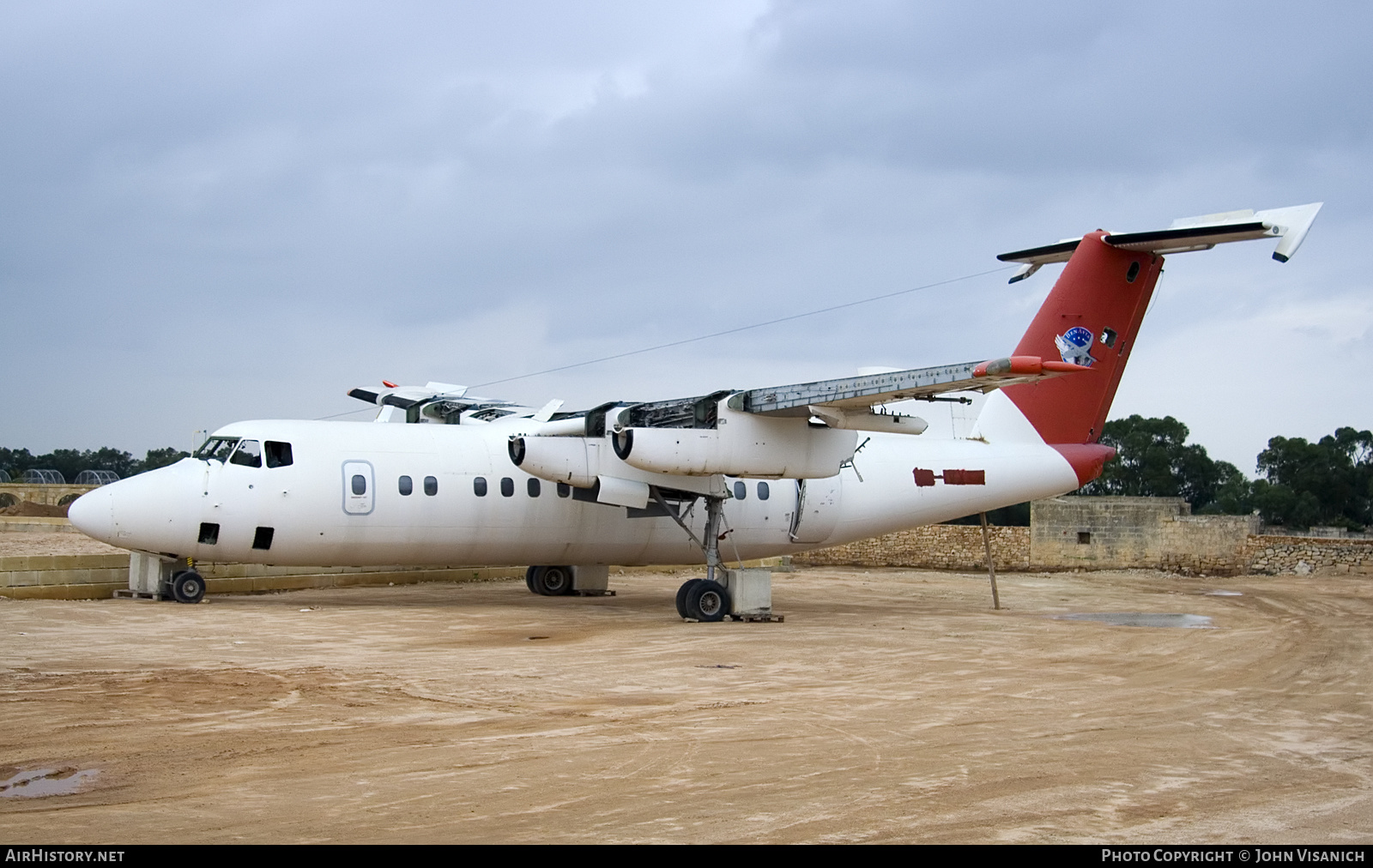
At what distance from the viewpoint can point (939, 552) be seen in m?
38.8

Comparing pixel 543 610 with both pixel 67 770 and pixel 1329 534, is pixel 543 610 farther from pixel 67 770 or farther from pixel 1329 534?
pixel 1329 534

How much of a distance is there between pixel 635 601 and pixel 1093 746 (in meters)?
14.5

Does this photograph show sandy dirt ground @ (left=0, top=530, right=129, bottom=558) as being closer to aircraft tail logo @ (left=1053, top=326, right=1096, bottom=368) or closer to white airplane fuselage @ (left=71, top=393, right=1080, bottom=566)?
white airplane fuselage @ (left=71, top=393, right=1080, bottom=566)

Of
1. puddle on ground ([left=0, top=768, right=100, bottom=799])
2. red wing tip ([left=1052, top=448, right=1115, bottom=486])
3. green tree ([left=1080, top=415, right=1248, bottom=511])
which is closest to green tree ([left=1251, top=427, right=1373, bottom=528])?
green tree ([left=1080, top=415, right=1248, bottom=511])

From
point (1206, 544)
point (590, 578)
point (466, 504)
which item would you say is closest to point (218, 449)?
point (466, 504)

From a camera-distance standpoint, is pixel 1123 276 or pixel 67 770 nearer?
pixel 67 770

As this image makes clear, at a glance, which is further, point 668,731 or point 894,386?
point 894,386

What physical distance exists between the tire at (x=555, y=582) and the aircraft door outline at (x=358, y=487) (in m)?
5.69

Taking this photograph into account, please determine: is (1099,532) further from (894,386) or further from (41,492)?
(41,492)

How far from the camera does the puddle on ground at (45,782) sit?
6629mm

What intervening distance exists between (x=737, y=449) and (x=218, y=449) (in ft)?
25.5

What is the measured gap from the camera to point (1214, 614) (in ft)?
68.0

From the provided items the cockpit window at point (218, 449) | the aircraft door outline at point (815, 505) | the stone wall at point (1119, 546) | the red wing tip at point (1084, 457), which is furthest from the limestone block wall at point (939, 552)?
the cockpit window at point (218, 449)
